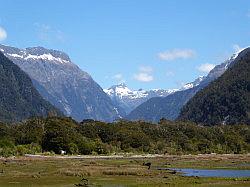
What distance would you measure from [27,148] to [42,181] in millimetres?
119063

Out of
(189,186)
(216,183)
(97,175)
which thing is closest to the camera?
(189,186)

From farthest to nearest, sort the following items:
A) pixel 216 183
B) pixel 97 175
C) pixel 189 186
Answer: pixel 97 175 < pixel 216 183 < pixel 189 186

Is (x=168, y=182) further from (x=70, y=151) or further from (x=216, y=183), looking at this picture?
(x=70, y=151)

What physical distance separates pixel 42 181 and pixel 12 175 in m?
11.6

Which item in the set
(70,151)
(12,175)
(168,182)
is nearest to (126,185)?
(168,182)

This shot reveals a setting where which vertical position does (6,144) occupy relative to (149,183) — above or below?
above

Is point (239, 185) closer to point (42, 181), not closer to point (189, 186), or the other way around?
point (189, 186)

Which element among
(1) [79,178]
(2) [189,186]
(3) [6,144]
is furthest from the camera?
(3) [6,144]

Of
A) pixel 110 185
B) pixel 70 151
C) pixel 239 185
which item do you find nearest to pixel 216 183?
pixel 239 185

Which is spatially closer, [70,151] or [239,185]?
[239,185]

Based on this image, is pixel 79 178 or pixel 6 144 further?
pixel 6 144

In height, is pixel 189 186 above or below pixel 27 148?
below

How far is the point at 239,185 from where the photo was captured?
76375 mm

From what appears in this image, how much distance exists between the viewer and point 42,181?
81562 mm
